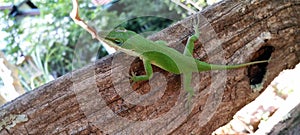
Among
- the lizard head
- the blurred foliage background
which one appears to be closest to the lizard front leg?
the lizard head

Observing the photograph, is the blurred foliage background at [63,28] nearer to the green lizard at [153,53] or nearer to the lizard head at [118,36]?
the green lizard at [153,53]

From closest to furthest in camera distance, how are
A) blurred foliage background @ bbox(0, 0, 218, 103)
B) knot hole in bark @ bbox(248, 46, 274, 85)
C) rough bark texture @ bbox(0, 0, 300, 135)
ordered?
rough bark texture @ bbox(0, 0, 300, 135) → knot hole in bark @ bbox(248, 46, 274, 85) → blurred foliage background @ bbox(0, 0, 218, 103)

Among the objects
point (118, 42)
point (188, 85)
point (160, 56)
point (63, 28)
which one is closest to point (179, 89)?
point (188, 85)

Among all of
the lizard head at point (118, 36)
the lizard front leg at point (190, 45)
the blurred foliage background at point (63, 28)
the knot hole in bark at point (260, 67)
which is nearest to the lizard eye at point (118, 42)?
the lizard head at point (118, 36)

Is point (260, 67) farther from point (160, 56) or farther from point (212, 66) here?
point (160, 56)

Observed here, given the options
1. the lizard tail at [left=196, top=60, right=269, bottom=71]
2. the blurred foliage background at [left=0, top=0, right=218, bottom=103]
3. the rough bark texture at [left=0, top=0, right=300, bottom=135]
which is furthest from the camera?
the blurred foliage background at [left=0, top=0, right=218, bottom=103]

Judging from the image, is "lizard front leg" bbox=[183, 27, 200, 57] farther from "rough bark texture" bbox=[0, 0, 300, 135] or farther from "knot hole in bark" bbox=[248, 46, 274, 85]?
"knot hole in bark" bbox=[248, 46, 274, 85]
